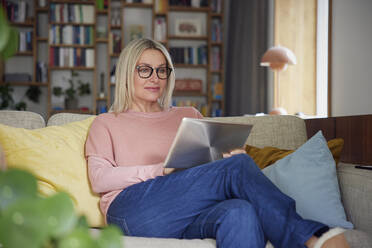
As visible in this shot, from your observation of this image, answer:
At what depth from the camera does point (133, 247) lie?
3.76ft

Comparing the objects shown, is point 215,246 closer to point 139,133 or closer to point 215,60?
point 139,133

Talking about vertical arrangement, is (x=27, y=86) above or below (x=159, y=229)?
above

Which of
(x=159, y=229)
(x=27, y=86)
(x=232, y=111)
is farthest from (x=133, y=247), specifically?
(x=27, y=86)

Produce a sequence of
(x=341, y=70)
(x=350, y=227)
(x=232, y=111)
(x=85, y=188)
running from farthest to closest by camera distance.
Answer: (x=232, y=111) < (x=341, y=70) < (x=85, y=188) < (x=350, y=227)

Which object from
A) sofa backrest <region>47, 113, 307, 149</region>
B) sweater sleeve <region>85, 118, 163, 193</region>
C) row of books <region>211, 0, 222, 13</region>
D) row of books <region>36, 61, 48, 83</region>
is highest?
row of books <region>211, 0, 222, 13</region>

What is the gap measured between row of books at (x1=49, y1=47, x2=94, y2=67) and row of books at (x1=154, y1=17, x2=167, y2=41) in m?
0.84

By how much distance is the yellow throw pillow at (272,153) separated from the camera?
→ 61.1 inches

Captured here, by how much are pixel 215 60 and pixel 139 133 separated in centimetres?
390

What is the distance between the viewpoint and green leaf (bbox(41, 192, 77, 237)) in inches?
8.7

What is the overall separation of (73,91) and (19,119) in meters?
3.62

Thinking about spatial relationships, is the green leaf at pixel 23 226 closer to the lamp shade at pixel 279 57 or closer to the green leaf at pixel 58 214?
the green leaf at pixel 58 214

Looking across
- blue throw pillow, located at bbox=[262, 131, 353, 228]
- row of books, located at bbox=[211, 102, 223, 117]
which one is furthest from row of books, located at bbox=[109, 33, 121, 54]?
blue throw pillow, located at bbox=[262, 131, 353, 228]

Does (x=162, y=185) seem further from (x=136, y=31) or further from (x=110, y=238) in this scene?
(x=136, y=31)

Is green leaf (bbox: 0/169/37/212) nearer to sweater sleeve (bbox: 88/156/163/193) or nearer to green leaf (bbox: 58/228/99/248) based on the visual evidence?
green leaf (bbox: 58/228/99/248)
